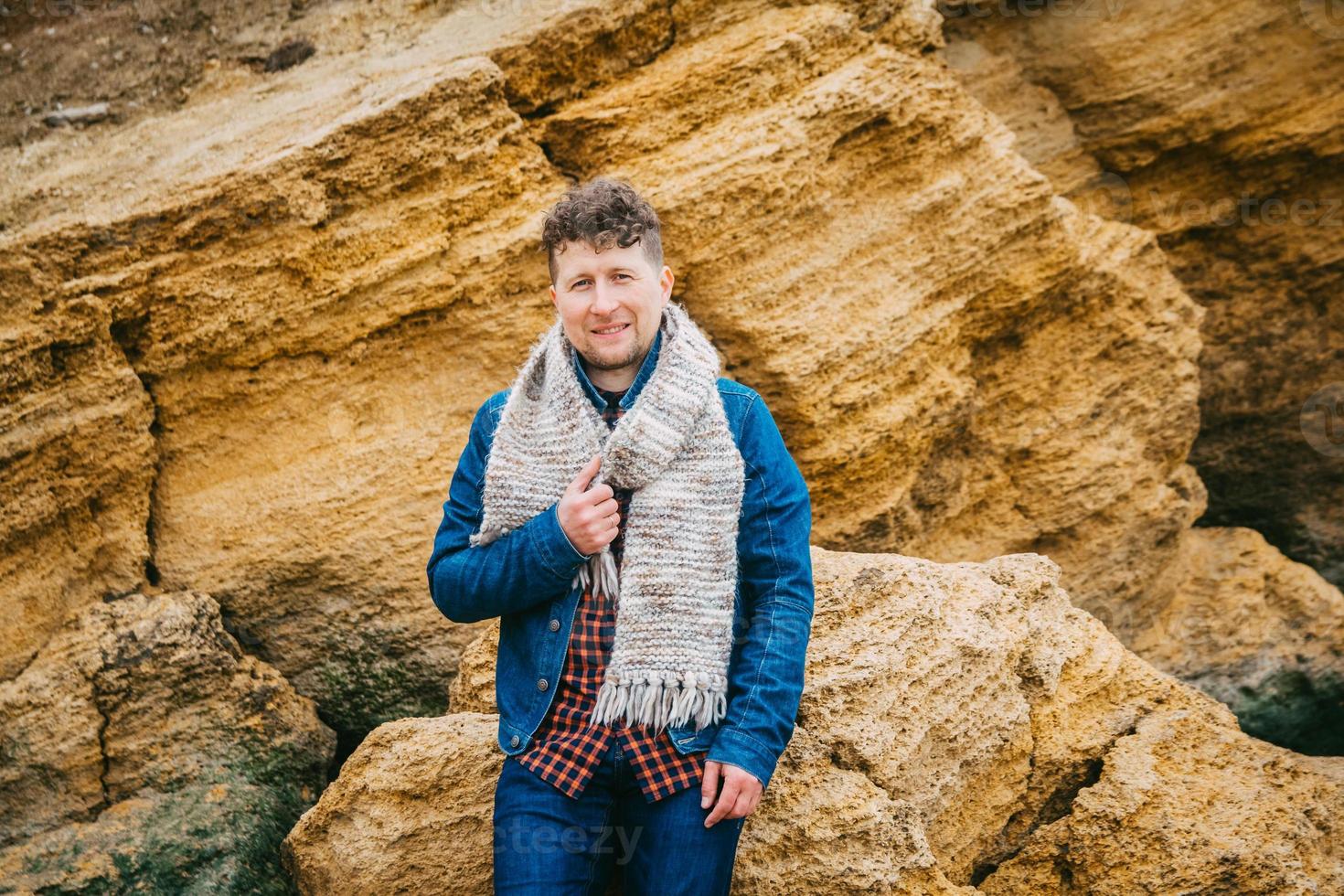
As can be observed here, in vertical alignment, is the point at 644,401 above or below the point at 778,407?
above

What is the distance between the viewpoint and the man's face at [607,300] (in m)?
2.99

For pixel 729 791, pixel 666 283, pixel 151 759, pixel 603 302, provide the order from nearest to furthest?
pixel 729 791
pixel 603 302
pixel 666 283
pixel 151 759

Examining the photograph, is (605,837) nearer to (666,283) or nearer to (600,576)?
(600,576)

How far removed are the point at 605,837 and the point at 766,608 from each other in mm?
741

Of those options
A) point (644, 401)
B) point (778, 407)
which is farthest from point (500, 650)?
point (778, 407)

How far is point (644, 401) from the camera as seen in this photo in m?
3.01

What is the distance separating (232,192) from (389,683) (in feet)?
7.70

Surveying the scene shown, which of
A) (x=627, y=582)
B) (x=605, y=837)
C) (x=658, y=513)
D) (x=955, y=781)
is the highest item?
(x=658, y=513)

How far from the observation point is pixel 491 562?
2.93 m

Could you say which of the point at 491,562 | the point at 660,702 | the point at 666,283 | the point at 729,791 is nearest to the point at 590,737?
the point at 660,702

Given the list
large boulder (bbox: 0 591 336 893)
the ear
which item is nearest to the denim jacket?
the ear

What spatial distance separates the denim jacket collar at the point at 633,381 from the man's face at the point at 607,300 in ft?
0.13

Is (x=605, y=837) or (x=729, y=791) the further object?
(x=605, y=837)

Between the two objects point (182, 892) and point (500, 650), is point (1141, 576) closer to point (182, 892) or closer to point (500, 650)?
point (500, 650)
